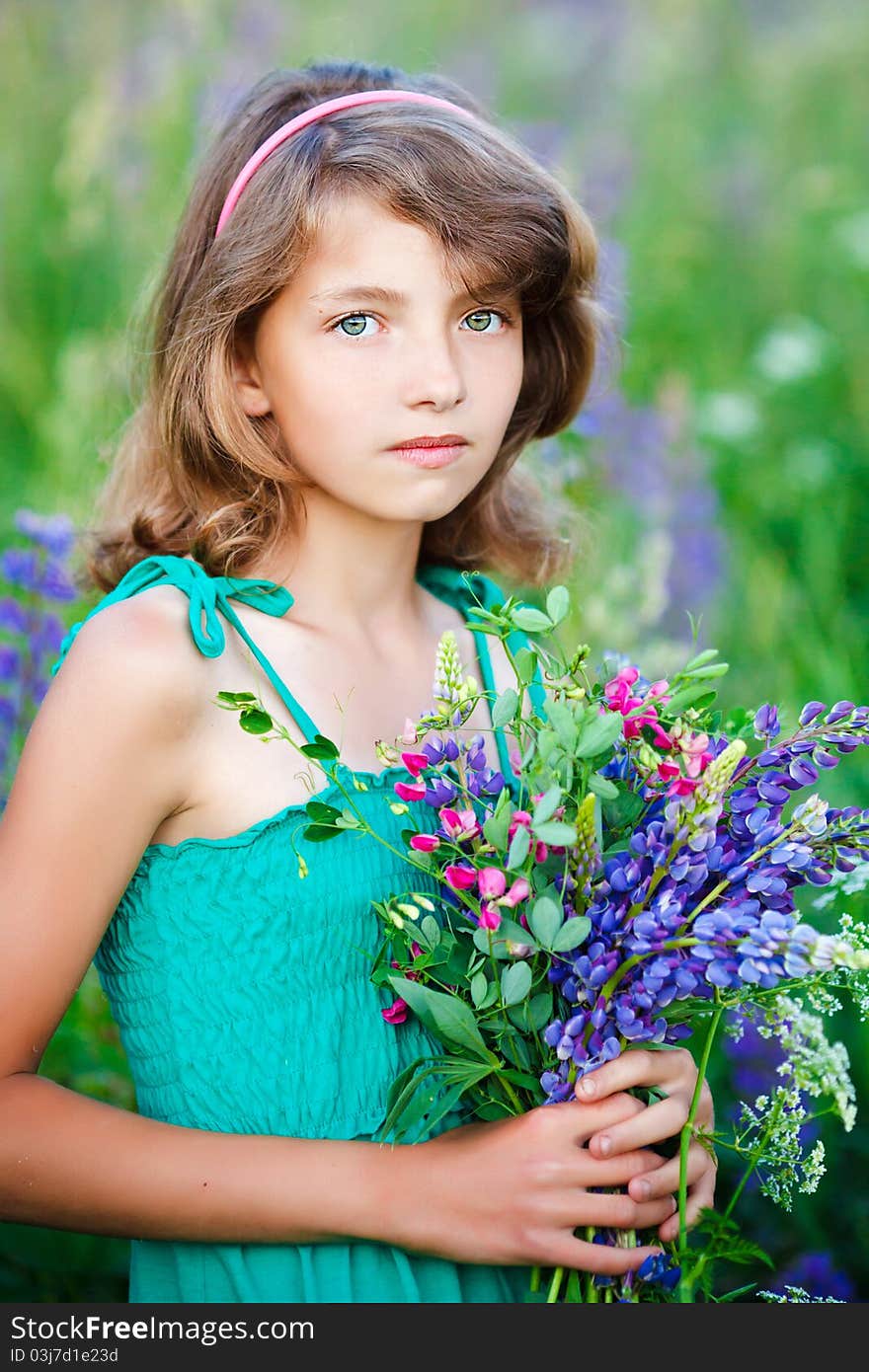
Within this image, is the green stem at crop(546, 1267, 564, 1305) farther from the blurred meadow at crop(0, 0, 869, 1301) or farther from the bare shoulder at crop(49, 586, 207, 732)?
the blurred meadow at crop(0, 0, 869, 1301)

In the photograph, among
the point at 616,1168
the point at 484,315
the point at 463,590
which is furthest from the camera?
the point at 463,590

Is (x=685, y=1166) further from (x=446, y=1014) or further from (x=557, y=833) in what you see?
(x=557, y=833)

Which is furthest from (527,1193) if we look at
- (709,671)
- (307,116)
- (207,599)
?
(307,116)

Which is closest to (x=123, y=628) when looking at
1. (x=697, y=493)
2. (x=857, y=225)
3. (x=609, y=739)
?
(x=609, y=739)

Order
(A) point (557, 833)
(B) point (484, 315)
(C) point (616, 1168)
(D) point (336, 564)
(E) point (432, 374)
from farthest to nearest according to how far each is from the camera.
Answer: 1. (D) point (336, 564)
2. (B) point (484, 315)
3. (E) point (432, 374)
4. (C) point (616, 1168)
5. (A) point (557, 833)

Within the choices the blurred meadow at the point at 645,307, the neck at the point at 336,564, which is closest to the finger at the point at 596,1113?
the neck at the point at 336,564

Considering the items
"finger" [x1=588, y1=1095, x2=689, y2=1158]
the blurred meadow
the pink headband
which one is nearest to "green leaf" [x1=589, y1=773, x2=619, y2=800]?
"finger" [x1=588, y1=1095, x2=689, y2=1158]

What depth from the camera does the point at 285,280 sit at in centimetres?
143

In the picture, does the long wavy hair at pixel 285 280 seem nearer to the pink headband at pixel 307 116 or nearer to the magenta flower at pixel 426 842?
the pink headband at pixel 307 116

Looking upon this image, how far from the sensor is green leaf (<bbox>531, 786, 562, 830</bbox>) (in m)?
1.01

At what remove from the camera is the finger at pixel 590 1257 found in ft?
3.91

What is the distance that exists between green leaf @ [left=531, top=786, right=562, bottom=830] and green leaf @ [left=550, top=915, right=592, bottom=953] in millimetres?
99

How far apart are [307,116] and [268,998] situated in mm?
938

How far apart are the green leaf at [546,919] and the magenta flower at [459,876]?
60 millimetres
